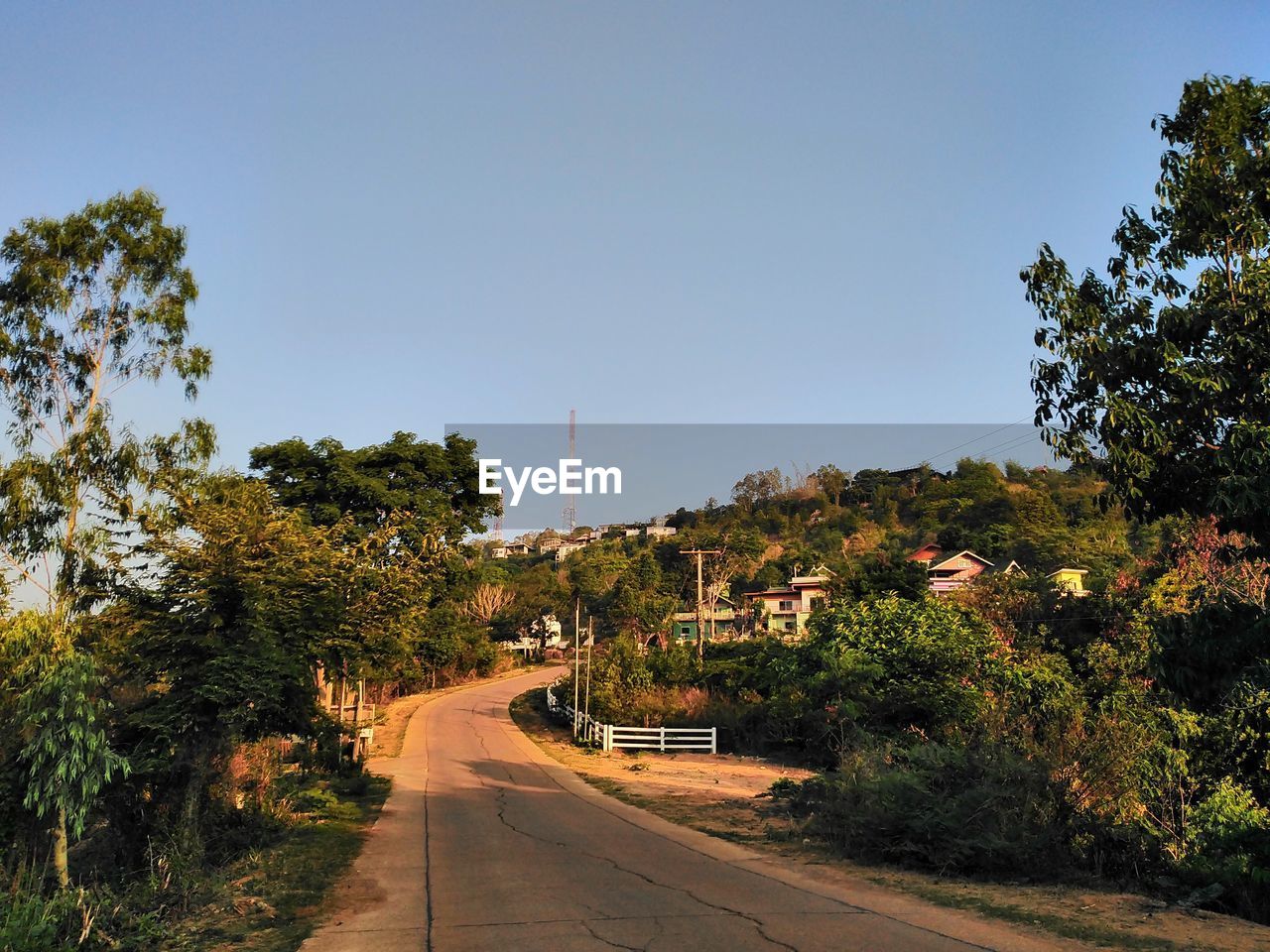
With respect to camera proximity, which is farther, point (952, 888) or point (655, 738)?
point (655, 738)

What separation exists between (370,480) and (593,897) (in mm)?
23485

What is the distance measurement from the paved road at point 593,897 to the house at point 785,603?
5761cm

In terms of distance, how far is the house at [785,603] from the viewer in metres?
74.1

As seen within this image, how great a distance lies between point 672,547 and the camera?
9438 cm

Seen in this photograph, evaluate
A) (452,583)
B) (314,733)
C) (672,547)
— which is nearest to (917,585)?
(452,583)

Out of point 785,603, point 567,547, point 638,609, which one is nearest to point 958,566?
point 785,603

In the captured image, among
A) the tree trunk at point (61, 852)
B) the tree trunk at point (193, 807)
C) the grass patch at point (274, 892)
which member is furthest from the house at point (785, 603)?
the tree trunk at point (61, 852)

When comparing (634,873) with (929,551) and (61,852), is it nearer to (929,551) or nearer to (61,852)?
(61,852)

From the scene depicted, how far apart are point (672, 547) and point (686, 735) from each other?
62.3 metres

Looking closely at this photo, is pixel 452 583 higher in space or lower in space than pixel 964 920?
higher

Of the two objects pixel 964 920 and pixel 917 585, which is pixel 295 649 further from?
pixel 917 585

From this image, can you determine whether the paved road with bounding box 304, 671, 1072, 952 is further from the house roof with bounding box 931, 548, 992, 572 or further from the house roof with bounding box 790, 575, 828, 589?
the house roof with bounding box 790, 575, 828, 589

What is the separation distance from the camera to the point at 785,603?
80.3 m

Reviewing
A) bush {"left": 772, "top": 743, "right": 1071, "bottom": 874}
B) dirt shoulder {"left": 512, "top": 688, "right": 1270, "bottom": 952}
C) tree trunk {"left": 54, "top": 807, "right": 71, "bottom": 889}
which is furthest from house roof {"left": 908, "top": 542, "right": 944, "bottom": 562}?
tree trunk {"left": 54, "top": 807, "right": 71, "bottom": 889}
